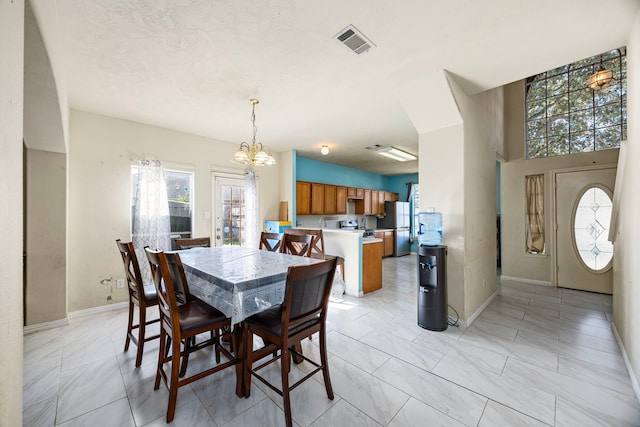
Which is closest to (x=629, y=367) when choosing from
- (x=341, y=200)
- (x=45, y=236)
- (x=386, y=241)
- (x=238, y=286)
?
(x=238, y=286)

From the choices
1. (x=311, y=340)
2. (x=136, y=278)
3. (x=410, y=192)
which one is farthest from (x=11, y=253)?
(x=410, y=192)

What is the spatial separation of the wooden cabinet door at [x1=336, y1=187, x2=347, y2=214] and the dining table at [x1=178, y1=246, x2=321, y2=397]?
172 inches

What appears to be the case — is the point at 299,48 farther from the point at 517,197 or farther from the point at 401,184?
the point at 401,184

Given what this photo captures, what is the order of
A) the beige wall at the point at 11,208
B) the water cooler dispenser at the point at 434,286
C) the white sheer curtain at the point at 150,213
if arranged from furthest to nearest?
the white sheer curtain at the point at 150,213
the water cooler dispenser at the point at 434,286
the beige wall at the point at 11,208

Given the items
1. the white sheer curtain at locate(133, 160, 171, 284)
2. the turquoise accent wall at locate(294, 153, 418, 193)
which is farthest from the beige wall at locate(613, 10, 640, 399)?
the white sheer curtain at locate(133, 160, 171, 284)

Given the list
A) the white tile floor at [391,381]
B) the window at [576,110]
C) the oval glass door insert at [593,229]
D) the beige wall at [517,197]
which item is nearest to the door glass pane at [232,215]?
the white tile floor at [391,381]

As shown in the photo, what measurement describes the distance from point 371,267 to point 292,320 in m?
2.73

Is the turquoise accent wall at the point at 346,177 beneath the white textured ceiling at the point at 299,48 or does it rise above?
beneath

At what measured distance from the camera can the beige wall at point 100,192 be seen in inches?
126

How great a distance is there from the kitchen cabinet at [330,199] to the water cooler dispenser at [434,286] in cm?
362

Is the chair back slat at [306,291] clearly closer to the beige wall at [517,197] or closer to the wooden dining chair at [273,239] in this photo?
the wooden dining chair at [273,239]

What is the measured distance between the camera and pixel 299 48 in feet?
6.85

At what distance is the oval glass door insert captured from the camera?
3883mm

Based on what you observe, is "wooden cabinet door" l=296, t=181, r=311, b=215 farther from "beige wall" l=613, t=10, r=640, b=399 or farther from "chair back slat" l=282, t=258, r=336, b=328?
"beige wall" l=613, t=10, r=640, b=399
